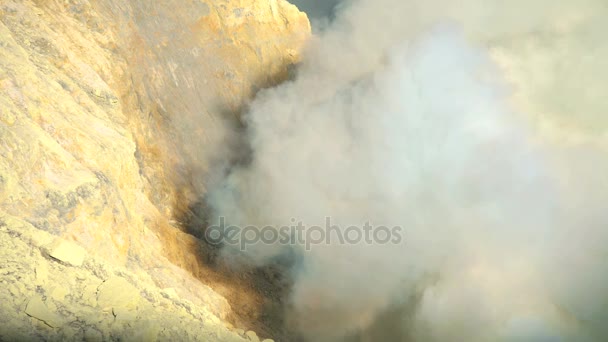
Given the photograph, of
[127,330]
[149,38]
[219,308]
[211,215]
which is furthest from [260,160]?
[127,330]

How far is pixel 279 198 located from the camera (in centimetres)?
1720

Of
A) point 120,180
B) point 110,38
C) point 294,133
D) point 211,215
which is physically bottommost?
point 120,180

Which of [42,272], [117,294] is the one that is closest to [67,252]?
[42,272]

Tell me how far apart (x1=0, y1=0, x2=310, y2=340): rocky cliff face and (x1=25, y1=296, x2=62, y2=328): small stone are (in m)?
0.01

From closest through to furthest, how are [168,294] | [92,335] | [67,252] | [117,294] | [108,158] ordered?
[92,335] → [67,252] → [117,294] → [168,294] → [108,158]

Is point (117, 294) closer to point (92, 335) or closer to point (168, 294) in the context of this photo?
point (92, 335)

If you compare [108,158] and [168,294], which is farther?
[108,158]

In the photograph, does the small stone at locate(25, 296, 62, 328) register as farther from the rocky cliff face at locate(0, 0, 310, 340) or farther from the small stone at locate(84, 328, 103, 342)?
the small stone at locate(84, 328, 103, 342)

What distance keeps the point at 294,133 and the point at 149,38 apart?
6.77 metres

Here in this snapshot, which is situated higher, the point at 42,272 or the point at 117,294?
the point at 117,294

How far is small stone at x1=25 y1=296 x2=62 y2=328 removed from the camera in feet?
15.6

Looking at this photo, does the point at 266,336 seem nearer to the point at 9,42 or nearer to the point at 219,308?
the point at 219,308

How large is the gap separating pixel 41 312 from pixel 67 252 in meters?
1.07

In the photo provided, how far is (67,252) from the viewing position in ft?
18.9
